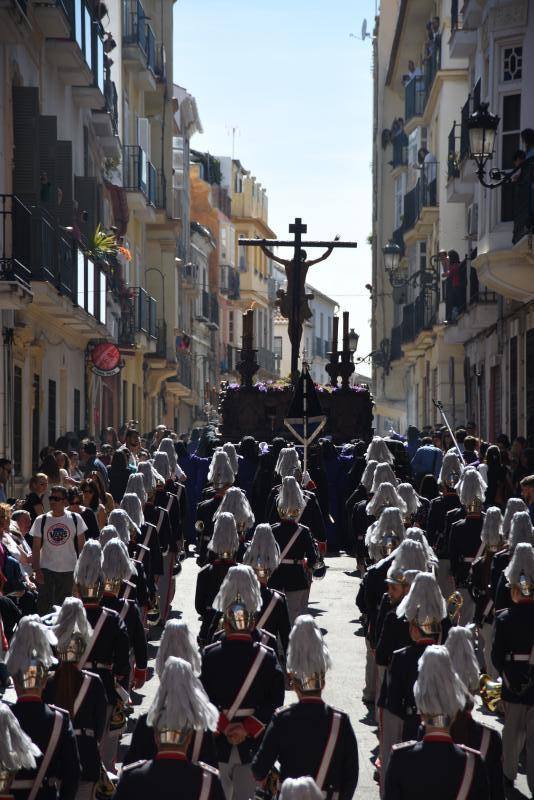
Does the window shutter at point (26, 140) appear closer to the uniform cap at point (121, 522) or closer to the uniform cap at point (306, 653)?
the uniform cap at point (121, 522)

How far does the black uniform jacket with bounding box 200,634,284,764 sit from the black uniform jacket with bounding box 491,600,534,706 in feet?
6.24

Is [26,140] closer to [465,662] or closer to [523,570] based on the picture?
[523,570]

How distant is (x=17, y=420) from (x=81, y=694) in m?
15.1

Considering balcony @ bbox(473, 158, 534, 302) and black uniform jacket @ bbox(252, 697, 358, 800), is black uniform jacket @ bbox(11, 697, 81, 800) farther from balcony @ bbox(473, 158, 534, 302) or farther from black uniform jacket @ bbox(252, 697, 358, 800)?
balcony @ bbox(473, 158, 534, 302)

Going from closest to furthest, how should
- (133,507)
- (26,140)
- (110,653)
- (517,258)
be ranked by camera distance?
(110,653) < (133,507) < (26,140) < (517,258)

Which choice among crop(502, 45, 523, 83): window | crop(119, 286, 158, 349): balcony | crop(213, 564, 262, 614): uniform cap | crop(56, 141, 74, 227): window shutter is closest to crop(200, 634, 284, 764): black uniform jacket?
crop(213, 564, 262, 614): uniform cap

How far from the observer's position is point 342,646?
14633 mm

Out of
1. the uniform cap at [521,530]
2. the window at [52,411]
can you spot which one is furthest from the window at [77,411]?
the uniform cap at [521,530]

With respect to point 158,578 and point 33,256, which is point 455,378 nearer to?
point 33,256

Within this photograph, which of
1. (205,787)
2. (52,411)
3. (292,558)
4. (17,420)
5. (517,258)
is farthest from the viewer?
(52,411)

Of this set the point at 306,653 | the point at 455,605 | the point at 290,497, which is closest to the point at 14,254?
the point at 290,497

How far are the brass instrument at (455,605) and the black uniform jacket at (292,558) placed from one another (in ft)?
3.76

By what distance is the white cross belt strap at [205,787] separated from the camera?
5.69m

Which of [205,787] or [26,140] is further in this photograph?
[26,140]
